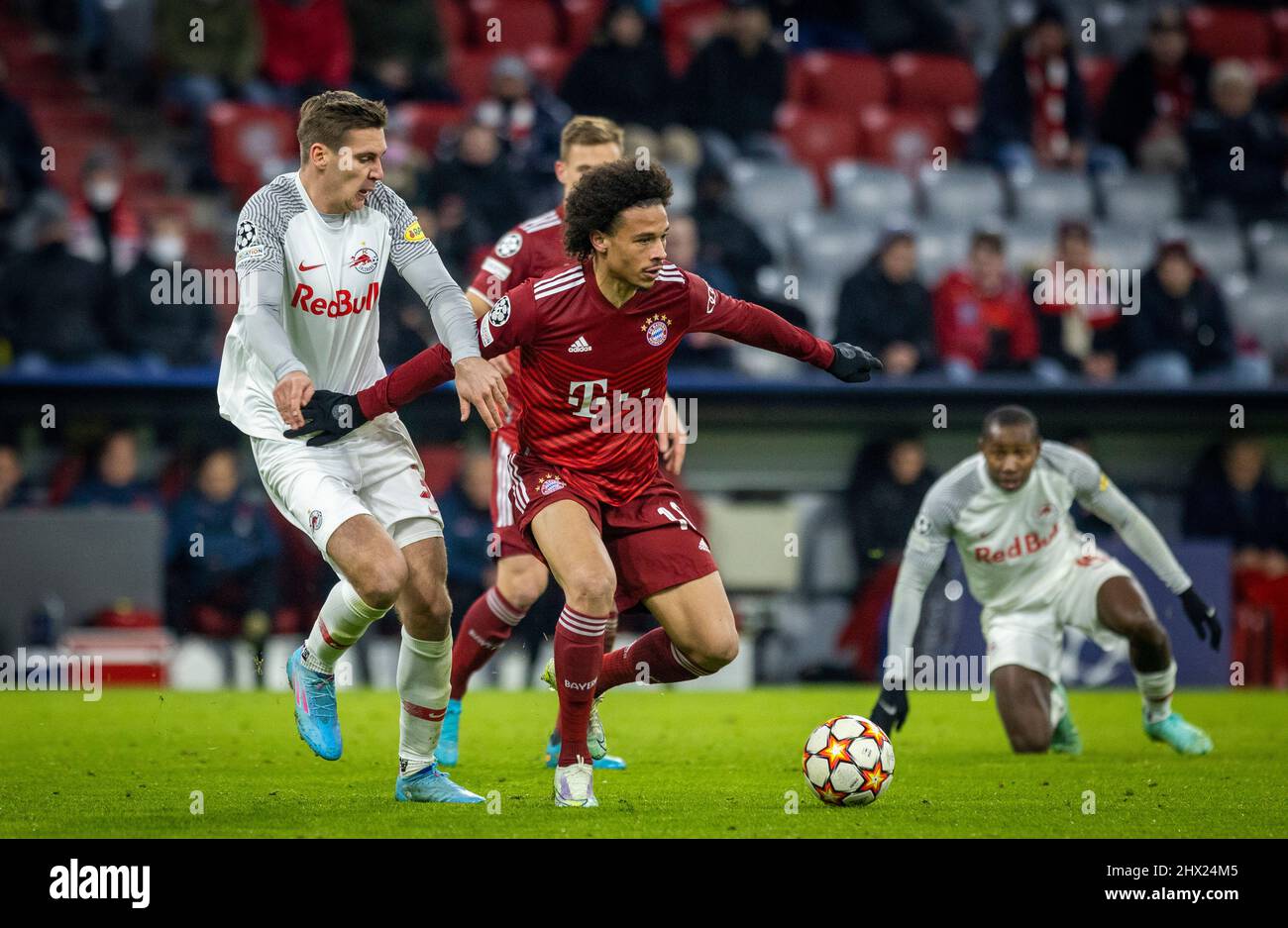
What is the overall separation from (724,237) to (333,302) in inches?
285

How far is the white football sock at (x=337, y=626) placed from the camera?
6.21m

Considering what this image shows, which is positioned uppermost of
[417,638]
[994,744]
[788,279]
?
[788,279]

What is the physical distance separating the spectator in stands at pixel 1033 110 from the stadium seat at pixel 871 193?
38.2 inches

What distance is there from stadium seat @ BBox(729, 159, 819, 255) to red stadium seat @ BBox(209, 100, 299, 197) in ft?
12.4

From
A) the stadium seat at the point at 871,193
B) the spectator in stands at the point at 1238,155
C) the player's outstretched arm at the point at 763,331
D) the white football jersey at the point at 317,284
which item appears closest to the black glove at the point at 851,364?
the player's outstretched arm at the point at 763,331

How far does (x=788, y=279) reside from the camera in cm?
1316

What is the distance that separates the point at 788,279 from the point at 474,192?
242 centimetres

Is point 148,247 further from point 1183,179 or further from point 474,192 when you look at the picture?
point 1183,179

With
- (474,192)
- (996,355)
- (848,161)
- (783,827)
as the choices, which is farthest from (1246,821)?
(848,161)

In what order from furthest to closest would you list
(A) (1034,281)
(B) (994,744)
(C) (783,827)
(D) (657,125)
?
(D) (657,125) → (A) (1034,281) → (B) (994,744) → (C) (783,827)

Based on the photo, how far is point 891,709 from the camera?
24.4 feet

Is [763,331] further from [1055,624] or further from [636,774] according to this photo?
[1055,624]

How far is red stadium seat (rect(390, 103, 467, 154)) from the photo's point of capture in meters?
14.5

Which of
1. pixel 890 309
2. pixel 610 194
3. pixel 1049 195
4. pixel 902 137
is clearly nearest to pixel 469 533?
pixel 890 309
